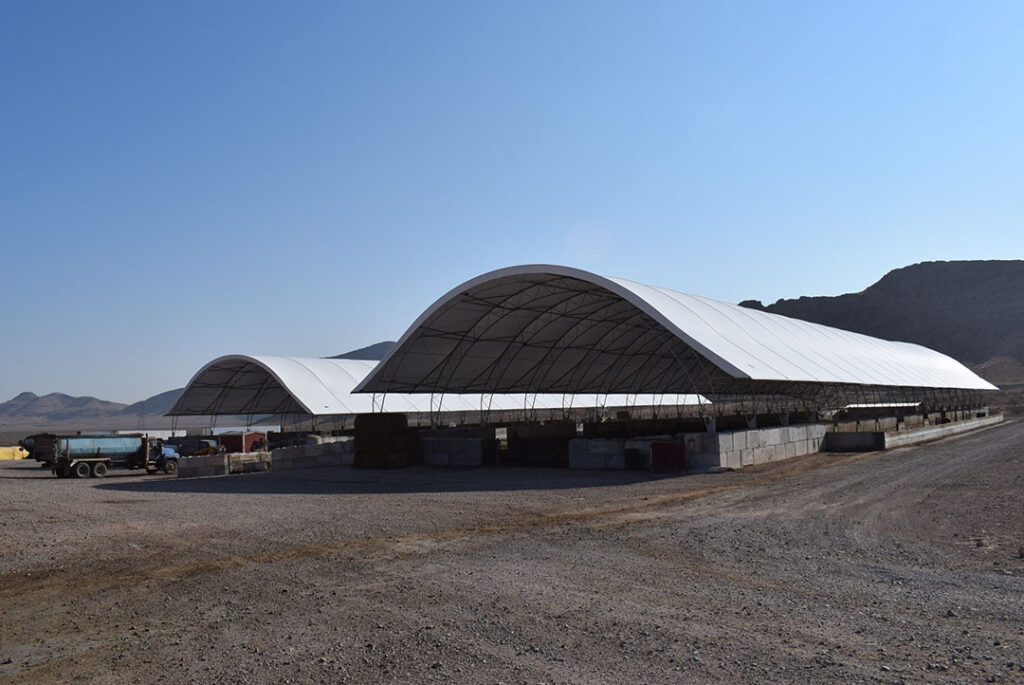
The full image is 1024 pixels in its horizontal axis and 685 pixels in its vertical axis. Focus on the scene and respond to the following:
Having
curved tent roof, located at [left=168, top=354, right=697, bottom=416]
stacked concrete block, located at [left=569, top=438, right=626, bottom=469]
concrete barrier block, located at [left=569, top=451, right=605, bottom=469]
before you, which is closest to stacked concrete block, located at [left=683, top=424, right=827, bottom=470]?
stacked concrete block, located at [left=569, top=438, right=626, bottom=469]

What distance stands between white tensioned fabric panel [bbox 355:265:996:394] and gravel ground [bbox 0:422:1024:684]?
30.2ft

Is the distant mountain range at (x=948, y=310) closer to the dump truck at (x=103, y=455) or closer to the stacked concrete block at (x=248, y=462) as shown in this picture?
the dump truck at (x=103, y=455)

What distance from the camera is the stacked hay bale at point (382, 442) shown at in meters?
30.5

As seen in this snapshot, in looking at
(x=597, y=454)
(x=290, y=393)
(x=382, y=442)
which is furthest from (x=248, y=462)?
(x=597, y=454)

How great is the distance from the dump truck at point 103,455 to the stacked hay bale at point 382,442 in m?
8.65

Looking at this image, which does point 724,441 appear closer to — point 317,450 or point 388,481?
point 388,481

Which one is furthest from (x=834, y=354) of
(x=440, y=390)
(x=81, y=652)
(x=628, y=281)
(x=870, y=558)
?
(x=81, y=652)

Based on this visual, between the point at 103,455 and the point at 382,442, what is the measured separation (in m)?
12.4

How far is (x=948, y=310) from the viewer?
167 meters

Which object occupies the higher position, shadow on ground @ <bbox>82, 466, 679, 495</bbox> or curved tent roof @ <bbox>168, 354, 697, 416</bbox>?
curved tent roof @ <bbox>168, 354, 697, 416</bbox>

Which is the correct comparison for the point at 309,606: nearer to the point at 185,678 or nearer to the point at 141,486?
the point at 185,678

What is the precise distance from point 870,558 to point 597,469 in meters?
16.1

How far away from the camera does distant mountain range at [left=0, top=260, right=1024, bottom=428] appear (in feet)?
502

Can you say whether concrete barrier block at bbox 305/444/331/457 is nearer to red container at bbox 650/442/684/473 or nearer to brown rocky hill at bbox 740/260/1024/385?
red container at bbox 650/442/684/473
